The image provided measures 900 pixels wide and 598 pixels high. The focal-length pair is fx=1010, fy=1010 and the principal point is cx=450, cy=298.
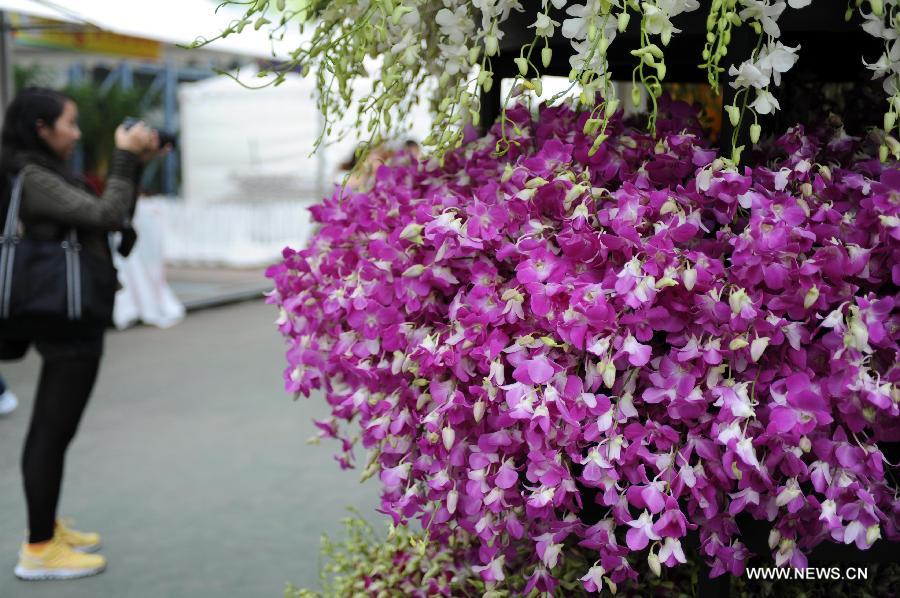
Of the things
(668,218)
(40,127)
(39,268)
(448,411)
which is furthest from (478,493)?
(40,127)

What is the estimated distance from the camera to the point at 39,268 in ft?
11.1

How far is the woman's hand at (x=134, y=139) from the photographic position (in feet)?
11.8

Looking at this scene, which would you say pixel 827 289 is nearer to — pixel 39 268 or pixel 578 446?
pixel 578 446

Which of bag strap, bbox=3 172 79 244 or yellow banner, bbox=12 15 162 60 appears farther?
yellow banner, bbox=12 15 162 60

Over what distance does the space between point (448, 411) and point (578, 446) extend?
22 centimetres

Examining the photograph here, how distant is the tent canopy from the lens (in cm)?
637

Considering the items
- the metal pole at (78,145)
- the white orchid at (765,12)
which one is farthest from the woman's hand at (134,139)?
the metal pole at (78,145)

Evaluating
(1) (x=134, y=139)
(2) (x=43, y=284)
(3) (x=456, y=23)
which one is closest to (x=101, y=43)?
(1) (x=134, y=139)

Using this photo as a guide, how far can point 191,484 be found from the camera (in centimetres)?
452

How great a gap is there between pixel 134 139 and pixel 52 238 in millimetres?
456

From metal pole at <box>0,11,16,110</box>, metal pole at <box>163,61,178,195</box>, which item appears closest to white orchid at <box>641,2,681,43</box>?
metal pole at <box>0,11,16,110</box>

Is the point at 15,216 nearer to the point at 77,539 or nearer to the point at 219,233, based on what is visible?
the point at 77,539

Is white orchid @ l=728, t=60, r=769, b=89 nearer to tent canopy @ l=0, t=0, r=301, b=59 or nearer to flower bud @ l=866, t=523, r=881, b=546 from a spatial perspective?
flower bud @ l=866, t=523, r=881, b=546

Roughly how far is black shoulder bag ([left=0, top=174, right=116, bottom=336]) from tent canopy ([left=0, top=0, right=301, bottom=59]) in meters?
2.90
